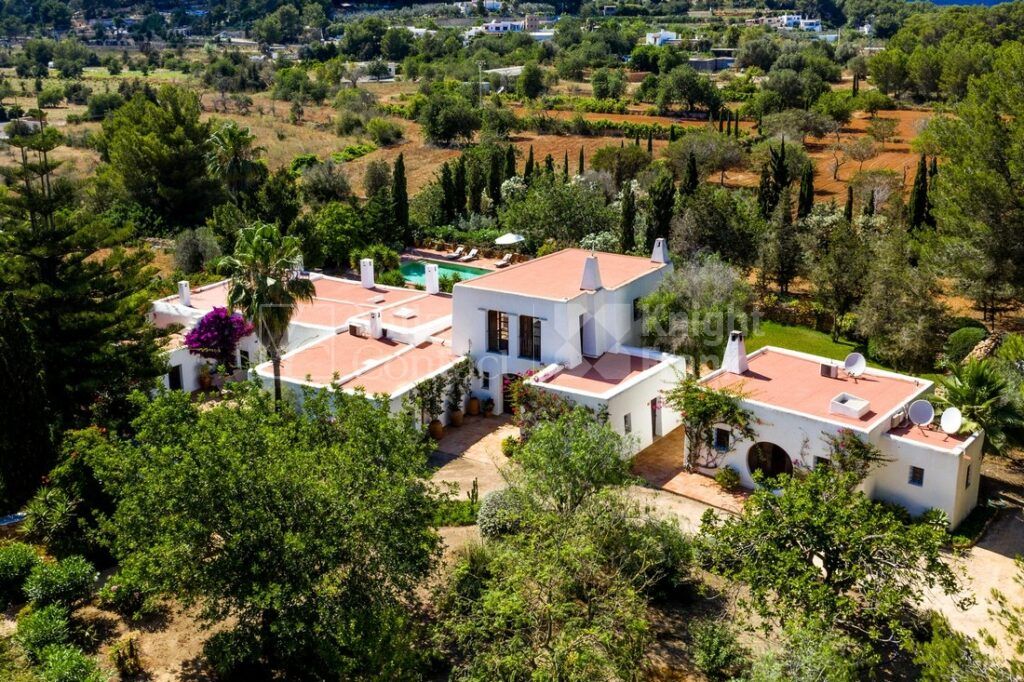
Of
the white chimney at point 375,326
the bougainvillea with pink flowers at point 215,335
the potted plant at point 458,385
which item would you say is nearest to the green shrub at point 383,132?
the bougainvillea with pink flowers at point 215,335

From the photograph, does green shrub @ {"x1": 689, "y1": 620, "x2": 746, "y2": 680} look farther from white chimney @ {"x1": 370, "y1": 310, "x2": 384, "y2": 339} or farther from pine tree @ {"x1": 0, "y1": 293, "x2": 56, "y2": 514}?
pine tree @ {"x1": 0, "y1": 293, "x2": 56, "y2": 514}

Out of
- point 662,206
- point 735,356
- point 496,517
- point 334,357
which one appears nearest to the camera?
point 496,517

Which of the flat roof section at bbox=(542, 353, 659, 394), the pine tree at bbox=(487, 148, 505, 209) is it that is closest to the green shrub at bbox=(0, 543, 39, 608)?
the flat roof section at bbox=(542, 353, 659, 394)

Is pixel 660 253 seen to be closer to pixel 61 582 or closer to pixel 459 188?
pixel 61 582

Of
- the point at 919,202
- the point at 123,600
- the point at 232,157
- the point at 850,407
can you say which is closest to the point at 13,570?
the point at 123,600

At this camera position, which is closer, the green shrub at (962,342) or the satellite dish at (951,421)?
the satellite dish at (951,421)

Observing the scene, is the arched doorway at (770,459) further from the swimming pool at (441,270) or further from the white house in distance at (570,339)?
the swimming pool at (441,270)

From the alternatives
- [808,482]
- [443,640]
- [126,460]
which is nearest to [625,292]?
[808,482]
